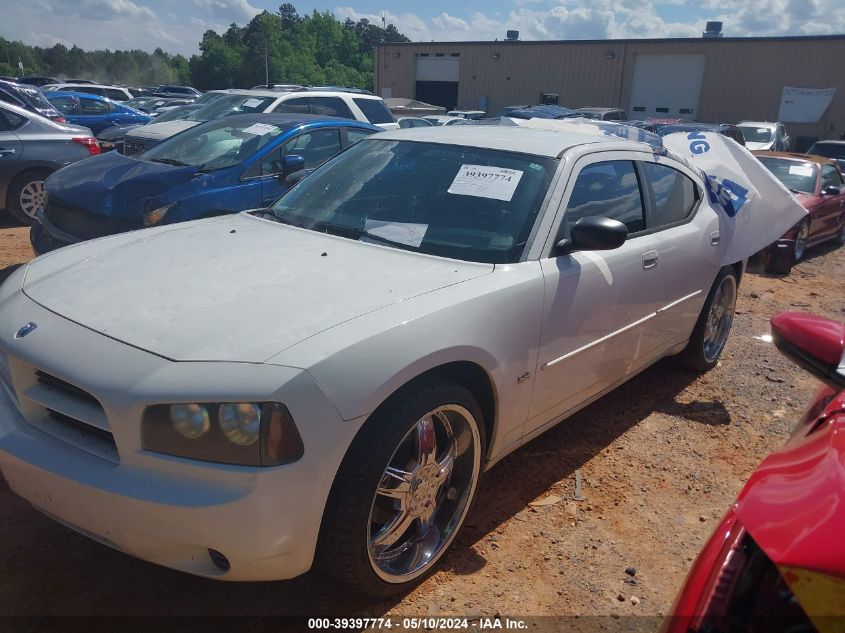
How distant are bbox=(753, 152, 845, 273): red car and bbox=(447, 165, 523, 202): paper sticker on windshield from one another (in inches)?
267

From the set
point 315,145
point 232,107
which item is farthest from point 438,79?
point 315,145

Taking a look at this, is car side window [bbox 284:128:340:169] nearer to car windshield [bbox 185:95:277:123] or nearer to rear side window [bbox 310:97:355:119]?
car windshield [bbox 185:95:277:123]

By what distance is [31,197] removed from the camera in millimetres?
8219

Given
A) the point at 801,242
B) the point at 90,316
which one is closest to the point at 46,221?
the point at 90,316

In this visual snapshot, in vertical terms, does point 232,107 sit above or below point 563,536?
above

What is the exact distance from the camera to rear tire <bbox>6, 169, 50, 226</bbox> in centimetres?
808

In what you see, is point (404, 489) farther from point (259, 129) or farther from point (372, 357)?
point (259, 129)

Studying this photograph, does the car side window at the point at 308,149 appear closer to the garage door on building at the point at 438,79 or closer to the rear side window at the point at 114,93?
the rear side window at the point at 114,93

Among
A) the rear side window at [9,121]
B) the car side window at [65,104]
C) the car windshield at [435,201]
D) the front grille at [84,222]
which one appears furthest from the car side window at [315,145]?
the car side window at [65,104]

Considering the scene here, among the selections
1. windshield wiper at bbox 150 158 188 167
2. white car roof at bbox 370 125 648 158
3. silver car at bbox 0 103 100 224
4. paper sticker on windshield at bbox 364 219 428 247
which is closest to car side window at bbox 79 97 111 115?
silver car at bbox 0 103 100 224

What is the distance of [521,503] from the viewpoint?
321 centimetres

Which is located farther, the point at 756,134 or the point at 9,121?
the point at 756,134

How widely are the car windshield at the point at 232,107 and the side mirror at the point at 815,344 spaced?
888cm

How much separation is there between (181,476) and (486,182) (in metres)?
1.91
